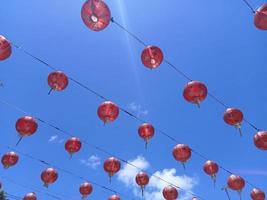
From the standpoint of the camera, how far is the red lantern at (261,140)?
913 centimetres

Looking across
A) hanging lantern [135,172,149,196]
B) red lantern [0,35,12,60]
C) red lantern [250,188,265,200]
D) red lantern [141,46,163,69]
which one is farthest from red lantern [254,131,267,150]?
red lantern [0,35,12,60]

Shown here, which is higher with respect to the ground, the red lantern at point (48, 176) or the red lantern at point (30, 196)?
the red lantern at point (48, 176)

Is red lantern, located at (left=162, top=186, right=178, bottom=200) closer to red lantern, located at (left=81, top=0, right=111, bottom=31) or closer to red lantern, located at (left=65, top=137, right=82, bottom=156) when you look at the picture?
red lantern, located at (left=65, top=137, right=82, bottom=156)

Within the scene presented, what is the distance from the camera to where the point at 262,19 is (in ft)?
19.8

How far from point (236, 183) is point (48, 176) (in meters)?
6.28

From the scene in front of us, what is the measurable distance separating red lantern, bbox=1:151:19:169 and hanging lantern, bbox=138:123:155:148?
4.12m

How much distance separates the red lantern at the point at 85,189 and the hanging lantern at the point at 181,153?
3.63 meters

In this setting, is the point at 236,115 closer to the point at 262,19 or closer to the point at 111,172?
the point at 262,19

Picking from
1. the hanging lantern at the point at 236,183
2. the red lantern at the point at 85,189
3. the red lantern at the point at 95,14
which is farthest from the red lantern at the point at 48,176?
the red lantern at the point at 95,14

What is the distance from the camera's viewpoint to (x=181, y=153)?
9992 mm

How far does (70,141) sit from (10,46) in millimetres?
4270

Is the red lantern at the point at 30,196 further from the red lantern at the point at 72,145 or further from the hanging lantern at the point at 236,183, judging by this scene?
the hanging lantern at the point at 236,183

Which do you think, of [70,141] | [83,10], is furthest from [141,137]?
[83,10]

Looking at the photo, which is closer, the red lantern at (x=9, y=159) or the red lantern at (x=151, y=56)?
the red lantern at (x=151, y=56)
